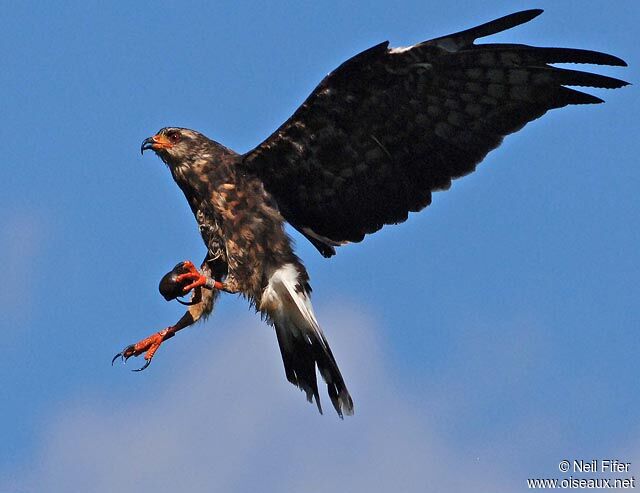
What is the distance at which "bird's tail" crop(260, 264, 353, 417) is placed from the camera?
40.6 ft

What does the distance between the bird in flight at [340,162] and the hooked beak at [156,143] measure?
1 centimetres

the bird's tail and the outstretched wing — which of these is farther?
the bird's tail

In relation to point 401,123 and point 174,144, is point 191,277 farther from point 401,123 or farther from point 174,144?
point 401,123

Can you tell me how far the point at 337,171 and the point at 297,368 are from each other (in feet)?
5.57

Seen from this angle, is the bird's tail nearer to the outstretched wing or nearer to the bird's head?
the outstretched wing

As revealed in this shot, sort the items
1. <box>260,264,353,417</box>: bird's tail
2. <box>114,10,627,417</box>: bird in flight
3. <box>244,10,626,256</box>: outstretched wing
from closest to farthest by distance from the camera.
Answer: <box>244,10,626,256</box>: outstretched wing
<box>114,10,627,417</box>: bird in flight
<box>260,264,353,417</box>: bird's tail

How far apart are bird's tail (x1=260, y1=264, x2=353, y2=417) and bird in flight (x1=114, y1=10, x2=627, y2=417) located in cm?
1

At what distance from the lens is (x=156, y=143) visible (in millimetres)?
12719

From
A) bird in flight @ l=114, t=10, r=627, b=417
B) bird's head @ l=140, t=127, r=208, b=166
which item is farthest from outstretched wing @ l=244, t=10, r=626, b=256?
bird's head @ l=140, t=127, r=208, b=166

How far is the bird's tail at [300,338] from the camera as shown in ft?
40.6

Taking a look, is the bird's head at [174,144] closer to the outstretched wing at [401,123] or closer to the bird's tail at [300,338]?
the outstretched wing at [401,123]

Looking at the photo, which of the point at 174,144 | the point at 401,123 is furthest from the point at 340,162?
the point at 174,144

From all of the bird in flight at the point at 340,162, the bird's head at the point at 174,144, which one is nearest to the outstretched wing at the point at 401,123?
the bird in flight at the point at 340,162

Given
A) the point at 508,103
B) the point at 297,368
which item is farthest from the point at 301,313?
the point at 508,103
